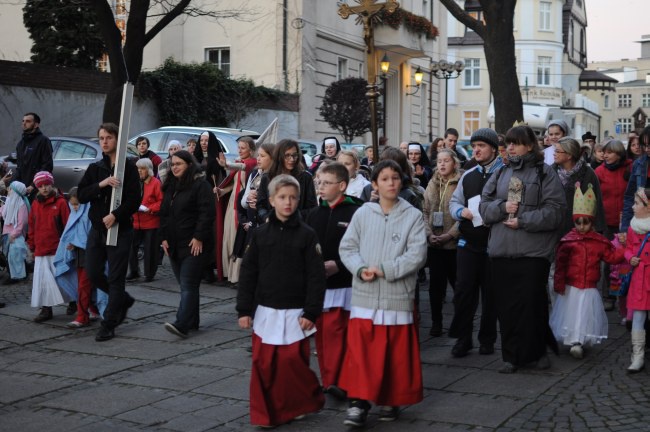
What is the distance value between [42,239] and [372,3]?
6114mm

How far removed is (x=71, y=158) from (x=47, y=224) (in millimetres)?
9186

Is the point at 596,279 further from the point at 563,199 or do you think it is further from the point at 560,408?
the point at 560,408

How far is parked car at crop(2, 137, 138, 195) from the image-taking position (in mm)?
18922

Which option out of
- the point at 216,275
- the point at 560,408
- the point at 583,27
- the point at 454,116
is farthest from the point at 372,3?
the point at 583,27

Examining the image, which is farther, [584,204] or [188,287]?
[188,287]

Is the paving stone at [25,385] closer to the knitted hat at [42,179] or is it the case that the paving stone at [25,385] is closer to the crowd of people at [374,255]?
the crowd of people at [374,255]

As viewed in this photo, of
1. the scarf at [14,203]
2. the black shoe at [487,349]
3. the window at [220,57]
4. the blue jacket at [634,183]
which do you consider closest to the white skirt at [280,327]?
the black shoe at [487,349]

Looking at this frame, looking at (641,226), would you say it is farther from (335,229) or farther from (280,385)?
(280,385)

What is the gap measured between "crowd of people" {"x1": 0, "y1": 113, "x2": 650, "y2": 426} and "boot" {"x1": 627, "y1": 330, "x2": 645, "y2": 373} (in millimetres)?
12

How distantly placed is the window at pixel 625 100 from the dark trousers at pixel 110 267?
117505 millimetres

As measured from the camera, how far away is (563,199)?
7.75 m

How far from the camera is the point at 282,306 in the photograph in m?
6.59

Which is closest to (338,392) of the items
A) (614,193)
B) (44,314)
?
(44,314)

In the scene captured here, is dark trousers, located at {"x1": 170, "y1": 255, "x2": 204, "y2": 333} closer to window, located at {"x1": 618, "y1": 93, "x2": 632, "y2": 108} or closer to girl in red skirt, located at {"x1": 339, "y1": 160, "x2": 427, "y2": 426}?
girl in red skirt, located at {"x1": 339, "y1": 160, "x2": 427, "y2": 426}
